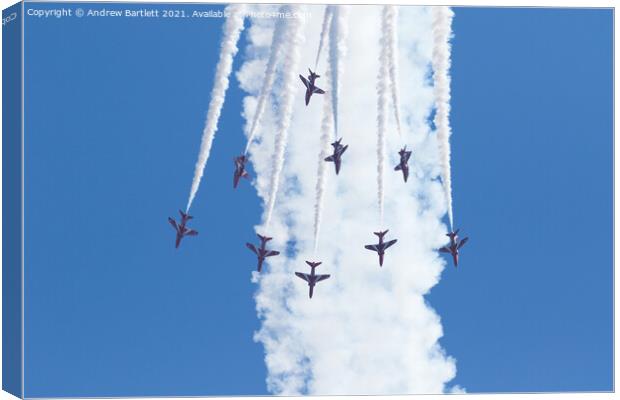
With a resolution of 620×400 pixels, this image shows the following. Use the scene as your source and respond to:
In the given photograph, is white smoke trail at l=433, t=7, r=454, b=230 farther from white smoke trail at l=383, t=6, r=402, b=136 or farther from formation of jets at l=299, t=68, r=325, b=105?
formation of jets at l=299, t=68, r=325, b=105

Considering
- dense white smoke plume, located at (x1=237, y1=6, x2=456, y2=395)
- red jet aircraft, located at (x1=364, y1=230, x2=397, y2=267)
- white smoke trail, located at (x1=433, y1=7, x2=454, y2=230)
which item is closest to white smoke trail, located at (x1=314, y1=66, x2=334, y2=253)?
dense white smoke plume, located at (x1=237, y1=6, x2=456, y2=395)

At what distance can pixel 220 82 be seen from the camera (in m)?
28.3

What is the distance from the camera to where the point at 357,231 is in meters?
28.7

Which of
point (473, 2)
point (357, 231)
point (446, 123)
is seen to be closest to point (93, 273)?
point (357, 231)

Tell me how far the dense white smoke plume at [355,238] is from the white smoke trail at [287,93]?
0.07 metres

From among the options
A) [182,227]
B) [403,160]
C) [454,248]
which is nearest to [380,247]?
[454,248]

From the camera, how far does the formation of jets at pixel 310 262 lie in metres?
28.2

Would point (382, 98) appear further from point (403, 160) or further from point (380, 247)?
point (380, 247)

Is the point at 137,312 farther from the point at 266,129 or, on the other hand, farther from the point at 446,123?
the point at 446,123

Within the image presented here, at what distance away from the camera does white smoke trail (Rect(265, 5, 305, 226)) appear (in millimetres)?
28234

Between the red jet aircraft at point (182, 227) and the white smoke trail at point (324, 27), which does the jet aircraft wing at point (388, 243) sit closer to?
the white smoke trail at point (324, 27)

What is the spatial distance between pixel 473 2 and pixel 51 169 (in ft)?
Answer: 33.5

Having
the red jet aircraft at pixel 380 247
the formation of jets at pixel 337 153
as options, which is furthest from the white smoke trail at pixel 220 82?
the red jet aircraft at pixel 380 247

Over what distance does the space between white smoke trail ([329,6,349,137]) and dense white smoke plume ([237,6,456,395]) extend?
16 cm
